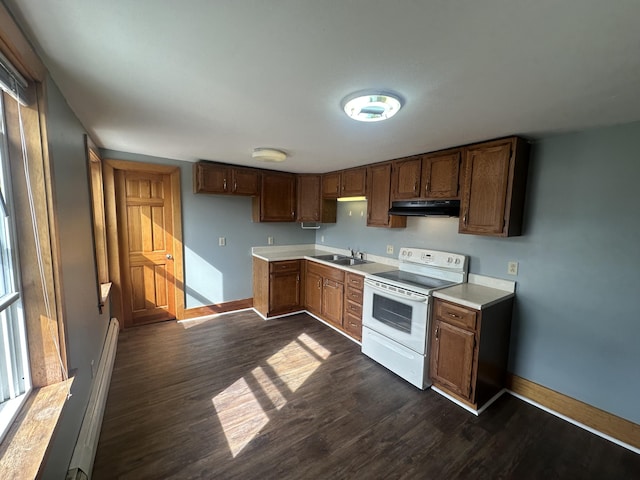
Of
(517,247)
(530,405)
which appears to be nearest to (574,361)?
(530,405)

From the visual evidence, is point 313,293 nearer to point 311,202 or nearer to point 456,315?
point 311,202

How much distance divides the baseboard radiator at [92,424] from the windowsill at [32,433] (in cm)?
56

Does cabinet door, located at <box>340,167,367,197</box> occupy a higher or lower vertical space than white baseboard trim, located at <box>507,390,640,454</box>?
higher

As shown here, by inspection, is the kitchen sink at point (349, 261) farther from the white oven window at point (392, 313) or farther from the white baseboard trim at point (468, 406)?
the white baseboard trim at point (468, 406)

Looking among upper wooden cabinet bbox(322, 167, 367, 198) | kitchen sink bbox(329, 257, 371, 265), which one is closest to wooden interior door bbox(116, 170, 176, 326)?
upper wooden cabinet bbox(322, 167, 367, 198)

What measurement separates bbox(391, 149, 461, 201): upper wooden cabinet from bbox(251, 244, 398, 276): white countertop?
91 cm

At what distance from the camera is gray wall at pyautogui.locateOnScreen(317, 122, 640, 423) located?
1.88m

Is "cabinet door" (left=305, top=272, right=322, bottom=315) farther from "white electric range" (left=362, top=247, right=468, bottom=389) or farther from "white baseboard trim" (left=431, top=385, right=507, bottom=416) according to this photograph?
"white baseboard trim" (left=431, top=385, right=507, bottom=416)

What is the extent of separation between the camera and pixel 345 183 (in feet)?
12.4

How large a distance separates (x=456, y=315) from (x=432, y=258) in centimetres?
83

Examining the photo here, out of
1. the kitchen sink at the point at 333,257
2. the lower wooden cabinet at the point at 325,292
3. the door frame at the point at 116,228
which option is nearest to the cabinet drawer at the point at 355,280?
the lower wooden cabinet at the point at 325,292

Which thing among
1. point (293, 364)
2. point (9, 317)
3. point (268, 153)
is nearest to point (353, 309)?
point (293, 364)

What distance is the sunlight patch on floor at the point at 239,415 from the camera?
1860 mm

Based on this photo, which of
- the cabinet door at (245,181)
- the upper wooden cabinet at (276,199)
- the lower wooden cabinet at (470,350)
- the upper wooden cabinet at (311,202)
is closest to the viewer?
the lower wooden cabinet at (470,350)
